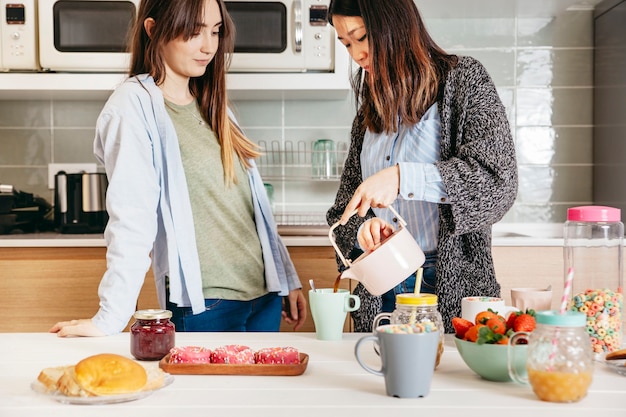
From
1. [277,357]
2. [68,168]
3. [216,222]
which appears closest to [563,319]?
[277,357]

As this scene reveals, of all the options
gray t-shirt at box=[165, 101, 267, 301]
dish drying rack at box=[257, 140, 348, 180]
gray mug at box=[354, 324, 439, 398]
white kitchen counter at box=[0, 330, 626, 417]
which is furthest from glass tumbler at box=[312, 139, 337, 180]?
gray mug at box=[354, 324, 439, 398]

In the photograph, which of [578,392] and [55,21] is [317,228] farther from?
[578,392]

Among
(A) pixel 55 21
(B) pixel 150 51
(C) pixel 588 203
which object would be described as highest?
(A) pixel 55 21

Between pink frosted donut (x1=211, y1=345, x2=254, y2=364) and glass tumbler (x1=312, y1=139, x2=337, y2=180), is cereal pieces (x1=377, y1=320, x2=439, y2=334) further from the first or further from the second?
glass tumbler (x1=312, y1=139, x2=337, y2=180)

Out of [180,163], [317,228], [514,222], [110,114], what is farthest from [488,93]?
[514,222]

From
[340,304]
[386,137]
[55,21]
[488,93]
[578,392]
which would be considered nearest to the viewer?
[578,392]

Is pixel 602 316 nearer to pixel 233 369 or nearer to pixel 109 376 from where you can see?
pixel 233 369

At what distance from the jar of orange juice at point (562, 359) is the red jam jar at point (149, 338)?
0.58 meters

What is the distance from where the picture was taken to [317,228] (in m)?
2.80

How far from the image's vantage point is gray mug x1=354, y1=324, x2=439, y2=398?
3.19 ft

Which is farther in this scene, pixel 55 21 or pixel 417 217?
pixel 55 21

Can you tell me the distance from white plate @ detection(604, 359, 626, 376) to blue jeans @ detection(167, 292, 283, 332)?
35.5 inches

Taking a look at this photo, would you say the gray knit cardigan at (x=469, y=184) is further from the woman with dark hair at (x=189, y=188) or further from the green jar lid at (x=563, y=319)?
the green jar lid at (x=563, y=319)

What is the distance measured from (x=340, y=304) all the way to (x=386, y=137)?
503 mm
